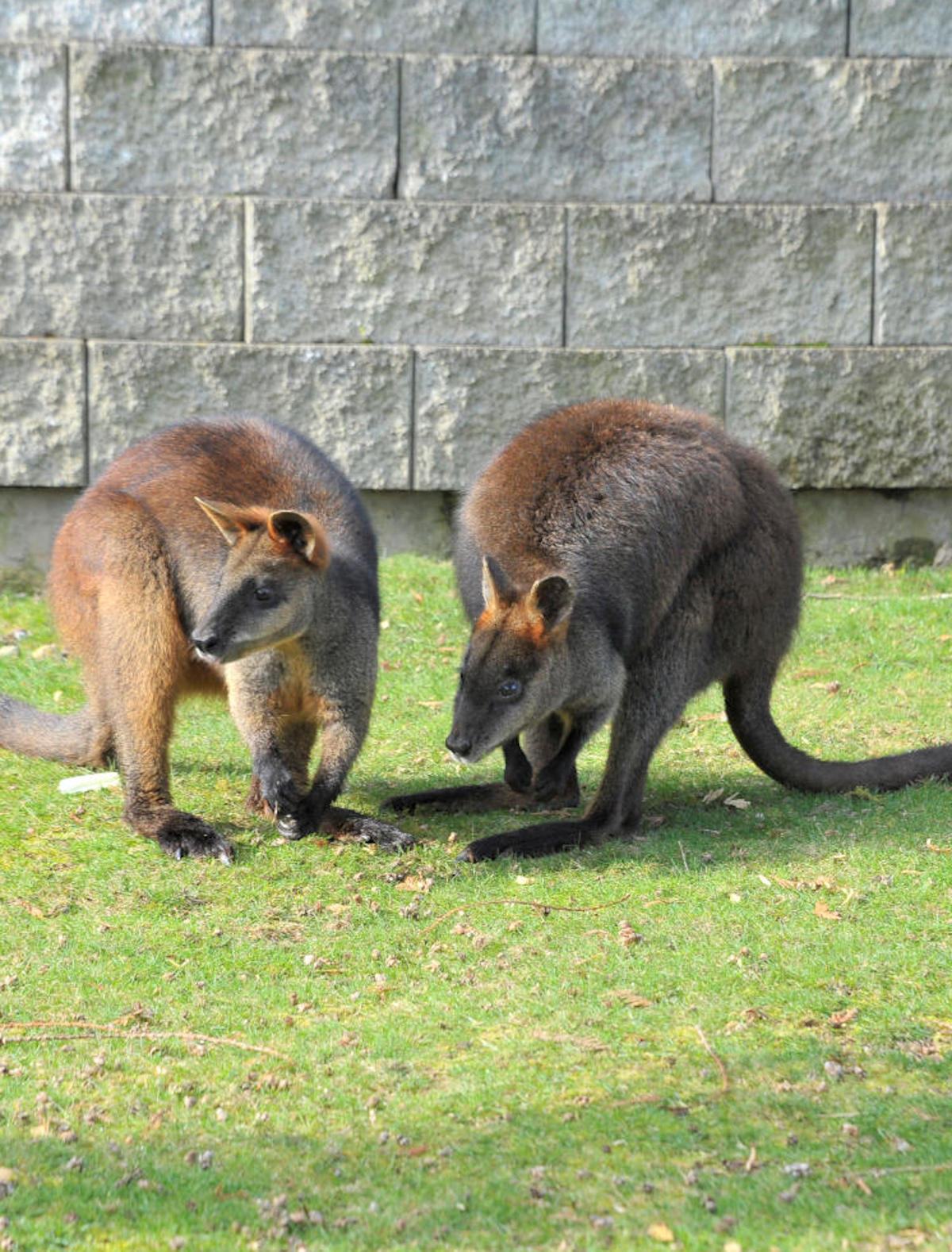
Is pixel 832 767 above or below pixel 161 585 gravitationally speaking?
below

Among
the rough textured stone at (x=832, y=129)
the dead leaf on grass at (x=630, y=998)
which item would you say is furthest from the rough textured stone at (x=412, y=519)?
the dead leaf on grass at (x=630, y=998)

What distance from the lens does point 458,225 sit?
786cm

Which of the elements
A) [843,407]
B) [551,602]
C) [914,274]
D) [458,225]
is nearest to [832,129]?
[914,274]

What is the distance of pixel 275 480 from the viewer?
5.04 meters

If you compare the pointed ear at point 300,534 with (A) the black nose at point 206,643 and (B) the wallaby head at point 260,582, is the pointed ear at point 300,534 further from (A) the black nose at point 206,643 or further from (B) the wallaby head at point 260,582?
(A) the black nose at point 206,643

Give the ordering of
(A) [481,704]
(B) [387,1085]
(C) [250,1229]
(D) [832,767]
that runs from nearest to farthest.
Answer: (C) [250,1229] < (B) [387,1085] < (A) [481,704] < (D) [832,767]

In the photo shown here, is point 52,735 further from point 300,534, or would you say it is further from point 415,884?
point 415,884

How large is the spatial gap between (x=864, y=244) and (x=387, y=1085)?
5954 millimetres

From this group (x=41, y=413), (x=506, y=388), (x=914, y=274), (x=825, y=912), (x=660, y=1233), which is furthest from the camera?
(x=914, y=274)

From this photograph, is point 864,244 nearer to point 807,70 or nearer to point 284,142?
point 807,70

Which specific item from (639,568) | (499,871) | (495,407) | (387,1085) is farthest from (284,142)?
(387,1085)

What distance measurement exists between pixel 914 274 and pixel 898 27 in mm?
1248

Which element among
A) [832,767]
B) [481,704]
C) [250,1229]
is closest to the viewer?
[250,1229]

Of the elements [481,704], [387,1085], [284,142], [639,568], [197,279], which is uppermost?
[284,142]
